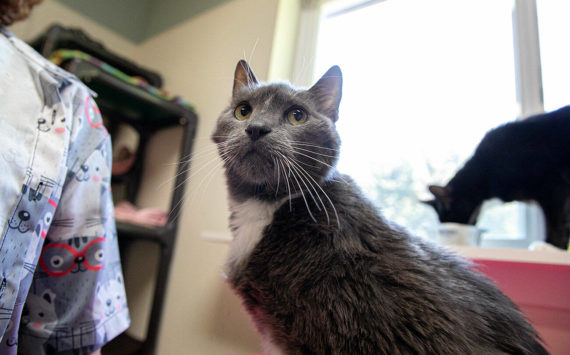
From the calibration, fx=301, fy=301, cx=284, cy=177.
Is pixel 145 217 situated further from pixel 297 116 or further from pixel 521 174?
pixel 521 174

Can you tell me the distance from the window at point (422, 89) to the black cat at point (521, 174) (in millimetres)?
43

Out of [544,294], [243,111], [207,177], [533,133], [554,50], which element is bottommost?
[544,294]

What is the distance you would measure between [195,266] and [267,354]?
1.26 ft

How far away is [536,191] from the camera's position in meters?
0.87

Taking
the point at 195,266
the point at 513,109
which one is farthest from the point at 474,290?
the point at 513,109

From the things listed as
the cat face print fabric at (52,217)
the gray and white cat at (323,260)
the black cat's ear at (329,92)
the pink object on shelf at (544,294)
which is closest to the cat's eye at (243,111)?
the gray and white cat at (323,260)

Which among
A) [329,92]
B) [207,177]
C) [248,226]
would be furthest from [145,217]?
[329,92]

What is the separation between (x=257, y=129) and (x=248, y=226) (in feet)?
0.54

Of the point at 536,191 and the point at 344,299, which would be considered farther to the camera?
the point at 536,191

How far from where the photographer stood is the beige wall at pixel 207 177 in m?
0.52

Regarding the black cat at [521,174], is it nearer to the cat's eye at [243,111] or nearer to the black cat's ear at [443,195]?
the black cat's ear at [443,195]

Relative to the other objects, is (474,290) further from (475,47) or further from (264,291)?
(475,47)

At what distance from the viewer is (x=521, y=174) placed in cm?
89

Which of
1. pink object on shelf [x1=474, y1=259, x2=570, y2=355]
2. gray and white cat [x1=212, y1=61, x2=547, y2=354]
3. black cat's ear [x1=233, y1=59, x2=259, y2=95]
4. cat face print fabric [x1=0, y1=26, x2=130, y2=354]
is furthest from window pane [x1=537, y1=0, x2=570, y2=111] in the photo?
cat face print fabric [x1=0, y1=26, x2=130, y2=354]
